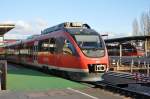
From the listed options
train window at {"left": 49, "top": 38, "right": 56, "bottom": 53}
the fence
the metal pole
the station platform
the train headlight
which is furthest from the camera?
the fence

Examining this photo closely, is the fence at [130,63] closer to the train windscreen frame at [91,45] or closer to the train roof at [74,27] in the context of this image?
the train roof at [74,27]

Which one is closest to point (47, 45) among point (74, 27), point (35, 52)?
point (74, 27)

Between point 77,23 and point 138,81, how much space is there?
564 centimetres

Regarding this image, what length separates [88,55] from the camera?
20516 mm

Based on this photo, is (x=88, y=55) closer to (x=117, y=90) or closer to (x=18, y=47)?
(x=117, y=90)

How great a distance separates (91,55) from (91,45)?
0.77m

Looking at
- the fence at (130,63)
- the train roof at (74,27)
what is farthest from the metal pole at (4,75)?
the fence at (130,63)

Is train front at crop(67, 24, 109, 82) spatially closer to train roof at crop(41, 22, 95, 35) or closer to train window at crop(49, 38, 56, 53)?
train roof at crop(41, 22, 95, 35)

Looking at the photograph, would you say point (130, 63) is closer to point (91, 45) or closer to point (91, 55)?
point (91, 45)

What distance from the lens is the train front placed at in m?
20.2

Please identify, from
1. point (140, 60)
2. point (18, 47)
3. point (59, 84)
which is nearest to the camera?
point (59, 84)

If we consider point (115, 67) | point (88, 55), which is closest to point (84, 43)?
point (88, 55)

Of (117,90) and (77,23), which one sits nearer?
(117,90)

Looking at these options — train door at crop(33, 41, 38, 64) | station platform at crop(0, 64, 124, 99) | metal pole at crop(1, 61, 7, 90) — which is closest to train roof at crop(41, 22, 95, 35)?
station platform at crop(0, 64, 124, 99)
